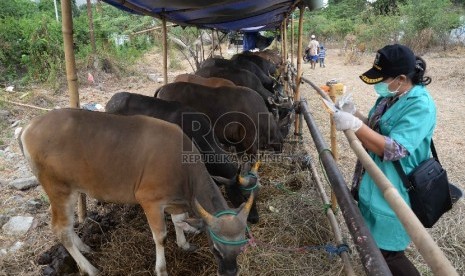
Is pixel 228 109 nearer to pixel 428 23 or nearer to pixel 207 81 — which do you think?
pixel 207 81

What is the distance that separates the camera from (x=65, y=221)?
11.8 ft

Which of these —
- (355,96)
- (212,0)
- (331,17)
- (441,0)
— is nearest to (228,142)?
(212,0)

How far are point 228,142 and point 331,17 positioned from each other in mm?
35665

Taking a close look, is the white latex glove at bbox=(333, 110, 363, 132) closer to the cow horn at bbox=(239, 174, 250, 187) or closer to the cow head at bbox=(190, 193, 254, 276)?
the cow head at bbox=(190, 193, 254, 276)

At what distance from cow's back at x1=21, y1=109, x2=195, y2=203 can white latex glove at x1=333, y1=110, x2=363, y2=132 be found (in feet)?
5.69

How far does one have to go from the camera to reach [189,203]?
355cm

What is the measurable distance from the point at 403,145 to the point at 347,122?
0.43 meters

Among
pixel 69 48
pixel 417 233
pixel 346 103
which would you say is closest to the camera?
pixel 417 233

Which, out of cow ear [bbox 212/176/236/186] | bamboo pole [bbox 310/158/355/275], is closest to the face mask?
bamboo pole [bbox 310/158/355/275]

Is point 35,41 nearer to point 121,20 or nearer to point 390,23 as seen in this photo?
point 121,20

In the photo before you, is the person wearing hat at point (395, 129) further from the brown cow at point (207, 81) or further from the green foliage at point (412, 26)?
the green foliage at point (412, 26)

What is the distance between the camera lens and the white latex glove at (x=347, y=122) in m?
2.56

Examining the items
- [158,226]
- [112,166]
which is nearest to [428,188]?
[158,226]

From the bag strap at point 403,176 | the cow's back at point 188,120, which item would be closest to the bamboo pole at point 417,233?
the bag strap at point 403,176
